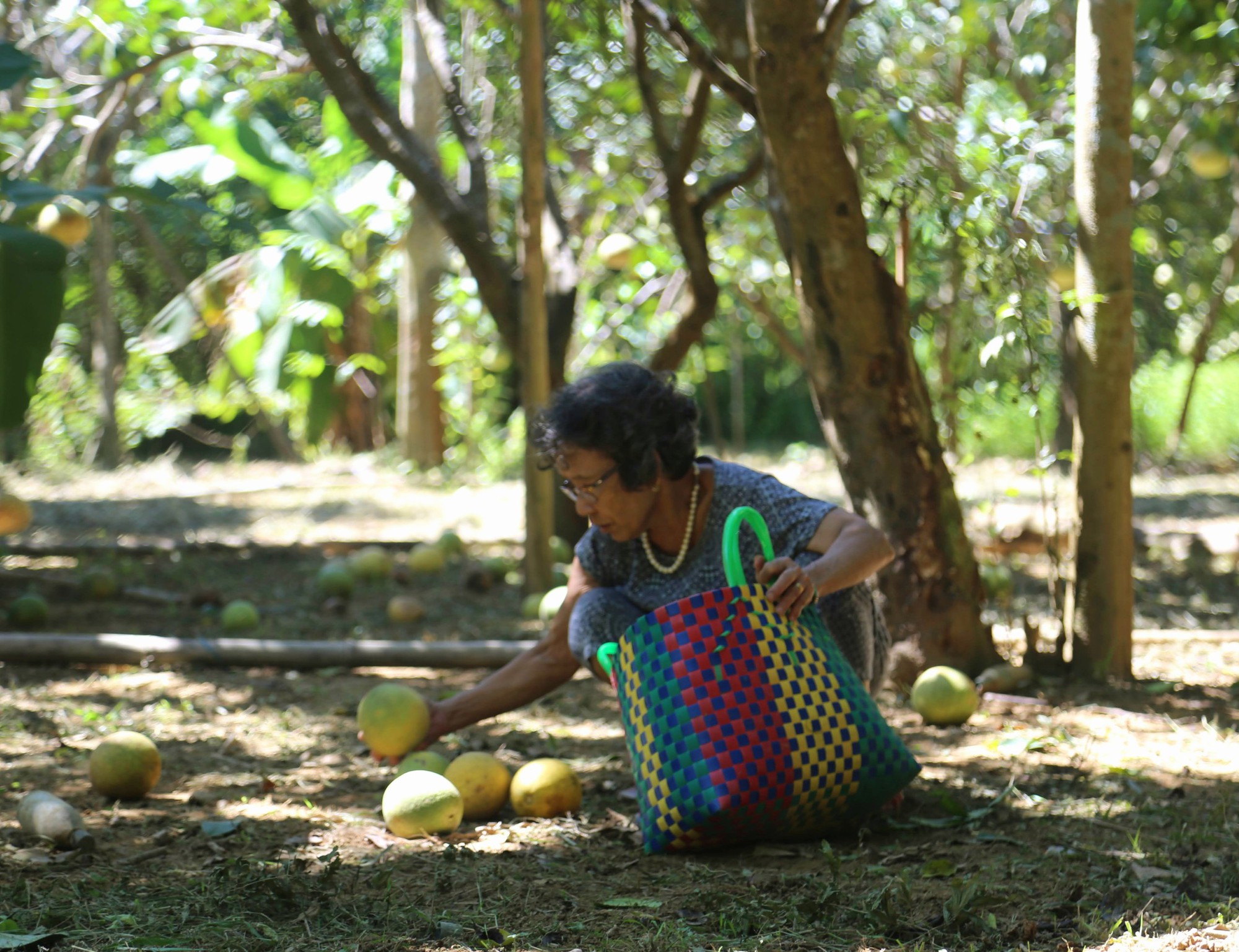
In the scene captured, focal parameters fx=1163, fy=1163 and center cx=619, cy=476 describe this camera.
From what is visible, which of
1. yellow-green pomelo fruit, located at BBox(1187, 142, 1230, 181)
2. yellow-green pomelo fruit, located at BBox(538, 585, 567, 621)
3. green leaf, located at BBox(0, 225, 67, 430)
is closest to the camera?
green leaf, located at BBox(0, 225, 67, 430)

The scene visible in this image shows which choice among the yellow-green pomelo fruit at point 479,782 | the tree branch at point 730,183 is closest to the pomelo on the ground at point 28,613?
the yellow-green pomelo fruit at point 479,782

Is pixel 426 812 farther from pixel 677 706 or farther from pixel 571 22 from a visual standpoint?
pixel 571 22

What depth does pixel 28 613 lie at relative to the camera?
4828 mm

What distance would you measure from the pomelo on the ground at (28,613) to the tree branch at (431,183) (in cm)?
233

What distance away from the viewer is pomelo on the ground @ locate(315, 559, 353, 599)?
5.66m

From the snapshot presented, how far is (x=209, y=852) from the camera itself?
2.54 m

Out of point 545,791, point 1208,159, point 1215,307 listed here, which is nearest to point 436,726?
point 545,791

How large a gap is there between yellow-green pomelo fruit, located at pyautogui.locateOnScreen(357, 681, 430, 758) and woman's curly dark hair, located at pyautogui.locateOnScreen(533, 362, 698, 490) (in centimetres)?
78

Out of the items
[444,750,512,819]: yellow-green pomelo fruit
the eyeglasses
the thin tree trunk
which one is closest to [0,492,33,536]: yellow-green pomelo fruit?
[444,750,512,819]: yellow-green pomelo fruit

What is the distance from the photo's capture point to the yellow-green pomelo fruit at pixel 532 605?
514 centimetres

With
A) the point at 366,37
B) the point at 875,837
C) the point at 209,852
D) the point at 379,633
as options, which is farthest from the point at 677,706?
the point at 366,37

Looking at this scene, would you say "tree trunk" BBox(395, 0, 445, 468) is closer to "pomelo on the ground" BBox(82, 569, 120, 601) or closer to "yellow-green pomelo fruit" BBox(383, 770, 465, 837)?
"pomelo on the ground" BBox(82, 569, 120, 601)

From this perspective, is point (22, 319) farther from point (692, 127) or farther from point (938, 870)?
point (938, 870)

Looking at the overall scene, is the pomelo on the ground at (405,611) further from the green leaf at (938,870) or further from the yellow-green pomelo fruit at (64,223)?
the green leaf at (938,870)
